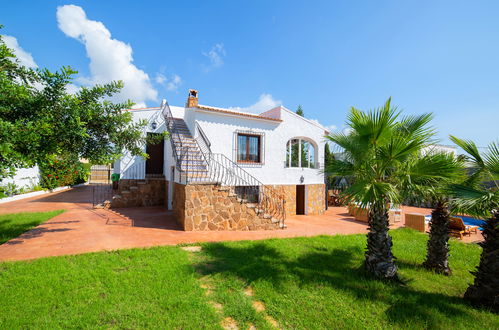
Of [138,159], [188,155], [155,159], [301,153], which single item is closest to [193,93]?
[188,155]

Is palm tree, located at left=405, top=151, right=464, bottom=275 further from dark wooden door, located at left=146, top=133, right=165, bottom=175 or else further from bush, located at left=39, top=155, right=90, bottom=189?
dark wooden door, located at left=146, top=133, right=165, bottom=175

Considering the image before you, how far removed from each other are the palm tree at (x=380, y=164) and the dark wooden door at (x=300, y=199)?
848 cm

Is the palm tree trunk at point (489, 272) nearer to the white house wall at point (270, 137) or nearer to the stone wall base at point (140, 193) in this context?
the white house wall at point (270, 137)

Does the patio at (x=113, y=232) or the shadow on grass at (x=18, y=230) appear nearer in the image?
the patio at (x=113, y=232)

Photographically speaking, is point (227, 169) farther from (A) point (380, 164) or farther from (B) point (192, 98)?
(A) point (380, 164)

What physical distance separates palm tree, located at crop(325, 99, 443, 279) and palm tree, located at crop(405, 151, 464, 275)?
3.8 inches

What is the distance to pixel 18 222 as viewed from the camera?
28.6 ft

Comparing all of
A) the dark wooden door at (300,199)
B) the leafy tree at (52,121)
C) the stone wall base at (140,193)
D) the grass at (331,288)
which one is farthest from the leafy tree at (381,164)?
the stone wall base at (140,193)

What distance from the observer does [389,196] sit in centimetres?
451

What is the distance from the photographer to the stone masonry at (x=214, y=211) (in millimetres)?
8508

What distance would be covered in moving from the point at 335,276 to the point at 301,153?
9.45m

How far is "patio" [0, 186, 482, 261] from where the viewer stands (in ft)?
20.9

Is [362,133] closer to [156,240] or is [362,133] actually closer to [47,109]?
[156,240]

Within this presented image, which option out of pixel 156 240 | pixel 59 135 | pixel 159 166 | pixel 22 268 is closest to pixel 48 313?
pixel 22 268
